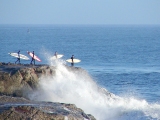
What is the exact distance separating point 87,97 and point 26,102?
389 inches

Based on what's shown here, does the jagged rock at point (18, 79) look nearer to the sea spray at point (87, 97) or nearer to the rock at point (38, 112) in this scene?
the sea spray at point (87, 97)

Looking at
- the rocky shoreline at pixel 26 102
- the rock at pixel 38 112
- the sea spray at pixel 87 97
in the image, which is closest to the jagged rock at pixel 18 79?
the rocky shoreline at pixel 26 102

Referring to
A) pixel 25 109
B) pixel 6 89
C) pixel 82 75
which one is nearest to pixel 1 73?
pixel 6 89

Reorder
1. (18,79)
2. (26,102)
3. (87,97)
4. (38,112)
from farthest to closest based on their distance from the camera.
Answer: (87,97) < (18,79) < (26,102) < (38,112)

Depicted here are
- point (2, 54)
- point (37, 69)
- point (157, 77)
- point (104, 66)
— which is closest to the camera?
point (37, 69)

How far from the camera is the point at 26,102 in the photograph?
30.3 m

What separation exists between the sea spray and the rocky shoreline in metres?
0.73

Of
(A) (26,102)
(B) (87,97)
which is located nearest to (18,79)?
(B) (87,97)

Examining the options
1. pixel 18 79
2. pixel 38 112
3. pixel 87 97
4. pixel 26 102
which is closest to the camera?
pixel 38 112

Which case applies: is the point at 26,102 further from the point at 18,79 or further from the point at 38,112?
the point at 18,79

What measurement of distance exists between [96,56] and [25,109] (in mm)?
66540

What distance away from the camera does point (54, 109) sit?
2819 cm

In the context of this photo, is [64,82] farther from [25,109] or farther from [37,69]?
[25,109]

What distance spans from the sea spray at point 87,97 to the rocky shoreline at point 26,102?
728mm
